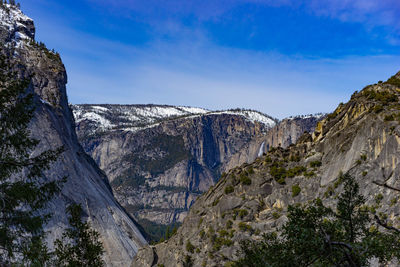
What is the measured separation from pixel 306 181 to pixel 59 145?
71899 millimetres

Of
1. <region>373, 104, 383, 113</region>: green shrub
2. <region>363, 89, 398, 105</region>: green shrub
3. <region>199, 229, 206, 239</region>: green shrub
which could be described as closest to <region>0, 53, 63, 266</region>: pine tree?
<region>373, 104, 383, 113</region>: green shrub

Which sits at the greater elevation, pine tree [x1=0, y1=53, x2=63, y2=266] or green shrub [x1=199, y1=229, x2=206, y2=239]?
pine tree [x1=0, y1=53, x2=63, y2=266]

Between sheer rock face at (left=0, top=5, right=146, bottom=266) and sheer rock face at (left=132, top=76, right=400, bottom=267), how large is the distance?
1089 inches

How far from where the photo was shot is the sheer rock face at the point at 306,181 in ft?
134

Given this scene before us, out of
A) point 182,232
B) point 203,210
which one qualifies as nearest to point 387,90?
point 203,210

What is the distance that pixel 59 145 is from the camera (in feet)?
319

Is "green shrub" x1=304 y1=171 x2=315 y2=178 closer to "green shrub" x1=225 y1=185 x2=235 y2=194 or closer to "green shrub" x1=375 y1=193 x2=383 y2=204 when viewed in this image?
"green shrub" x1=375 y1=193 x2=383 y2=204

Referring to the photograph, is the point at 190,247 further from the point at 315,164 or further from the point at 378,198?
the point at 378,198

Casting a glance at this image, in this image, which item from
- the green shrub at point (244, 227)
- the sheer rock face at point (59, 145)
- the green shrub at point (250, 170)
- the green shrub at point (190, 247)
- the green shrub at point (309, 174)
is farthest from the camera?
the sheer rock face at point (59, 145)

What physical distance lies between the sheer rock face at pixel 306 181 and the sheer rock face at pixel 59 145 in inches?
1089

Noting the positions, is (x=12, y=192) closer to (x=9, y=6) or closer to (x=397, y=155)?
(x=397, y=155)

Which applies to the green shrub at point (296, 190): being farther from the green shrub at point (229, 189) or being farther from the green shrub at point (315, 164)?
the green shrub at point (229, 189)

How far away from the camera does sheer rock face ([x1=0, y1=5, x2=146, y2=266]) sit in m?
90.5

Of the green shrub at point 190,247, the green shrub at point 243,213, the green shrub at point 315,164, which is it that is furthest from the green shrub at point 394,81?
the green shrub at point 190,247
